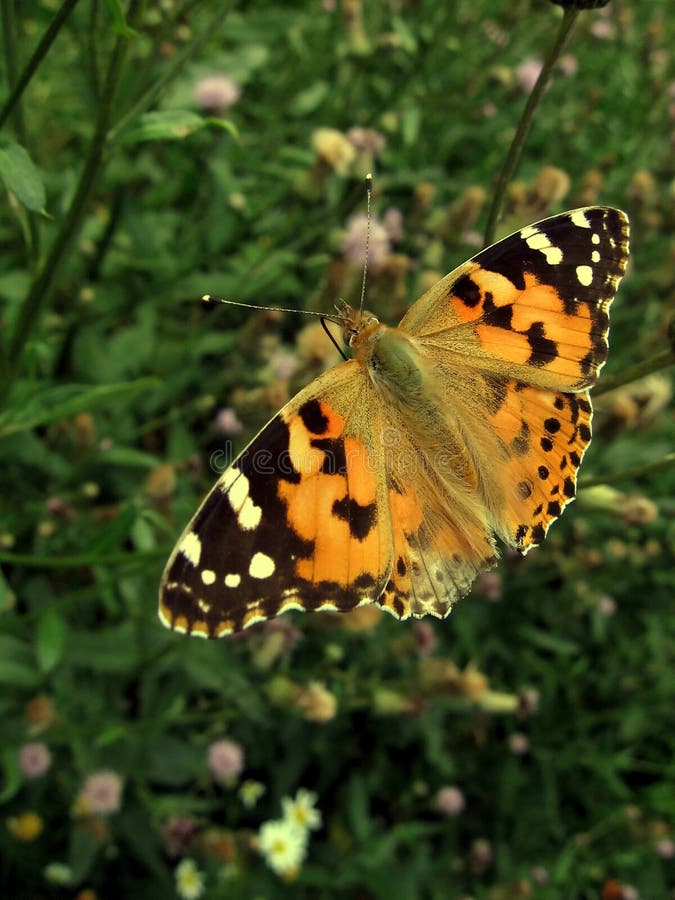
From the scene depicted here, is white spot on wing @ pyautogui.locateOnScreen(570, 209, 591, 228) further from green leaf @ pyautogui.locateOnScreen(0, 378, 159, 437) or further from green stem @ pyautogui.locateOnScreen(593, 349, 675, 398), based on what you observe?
green leaf @ pyautogui.locateOnScreen(0, 378, 159, 437)

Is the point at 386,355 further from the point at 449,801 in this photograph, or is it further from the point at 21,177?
the point at 449,801

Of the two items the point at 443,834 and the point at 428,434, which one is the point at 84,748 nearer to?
the point at 428,434

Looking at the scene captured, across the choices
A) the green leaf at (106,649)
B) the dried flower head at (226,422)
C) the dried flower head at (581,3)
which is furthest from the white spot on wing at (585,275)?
the green leaf at (106,649)

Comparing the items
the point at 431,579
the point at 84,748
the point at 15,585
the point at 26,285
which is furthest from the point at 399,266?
the point at 84,748

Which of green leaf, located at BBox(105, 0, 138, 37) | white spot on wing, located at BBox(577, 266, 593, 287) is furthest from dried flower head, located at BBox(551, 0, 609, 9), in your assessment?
green leaf, located at BBox(105, 0, 138, 37)

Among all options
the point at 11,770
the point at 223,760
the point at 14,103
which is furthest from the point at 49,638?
the point at 14,103

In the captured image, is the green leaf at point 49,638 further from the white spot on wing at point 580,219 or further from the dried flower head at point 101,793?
the white spot on wing at point 580,219

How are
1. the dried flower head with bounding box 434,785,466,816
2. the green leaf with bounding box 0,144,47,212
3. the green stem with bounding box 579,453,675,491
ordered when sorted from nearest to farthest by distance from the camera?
the green leaf with bounding box 0,144,47,212
the green stem with bounding box 579,453,675,491
the dried flower head with bounding box 434,785,466,816
